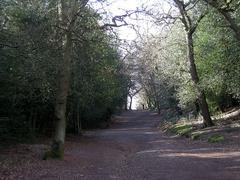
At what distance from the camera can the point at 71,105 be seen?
30.6 meters

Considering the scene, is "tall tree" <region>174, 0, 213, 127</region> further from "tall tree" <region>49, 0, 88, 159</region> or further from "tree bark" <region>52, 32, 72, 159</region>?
"tree bark" <region>52, 32, 72, 159</region>

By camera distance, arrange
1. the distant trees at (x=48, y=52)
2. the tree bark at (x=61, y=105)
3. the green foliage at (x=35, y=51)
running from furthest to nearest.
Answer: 1. the tree bark at (x=61, y=105)
2. the distant trees at (x=48, y=52)
3. the green foliage at (x=35, y=51)

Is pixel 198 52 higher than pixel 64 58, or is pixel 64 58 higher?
pixel 198 52

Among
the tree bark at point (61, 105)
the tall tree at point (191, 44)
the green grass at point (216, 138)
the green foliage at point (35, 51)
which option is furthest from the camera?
the tall tree at point (191, 44)

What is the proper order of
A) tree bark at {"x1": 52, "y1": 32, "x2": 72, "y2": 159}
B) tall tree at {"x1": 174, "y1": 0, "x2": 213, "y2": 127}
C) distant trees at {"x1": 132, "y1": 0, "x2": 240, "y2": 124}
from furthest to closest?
tall tree at {"x1": 174, "y1": 0, "x2": 213, "y2": 127} < distant trees at {"x1": 132, "y1": 0, "x2": 240, "y2": 124} < tree bark at {"x1": 52, "y1": 32, "x2": 72, "y2": 159}

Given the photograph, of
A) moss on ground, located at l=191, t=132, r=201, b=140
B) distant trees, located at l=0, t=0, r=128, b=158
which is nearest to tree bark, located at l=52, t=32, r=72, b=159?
distant trees, located at l=0, t=0, r=128, b=158

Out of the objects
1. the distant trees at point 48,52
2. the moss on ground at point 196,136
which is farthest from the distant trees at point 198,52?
the distant trees at point 48,52

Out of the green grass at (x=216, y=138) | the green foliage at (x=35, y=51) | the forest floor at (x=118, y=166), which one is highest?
the green foliage at (x=35, y=51)

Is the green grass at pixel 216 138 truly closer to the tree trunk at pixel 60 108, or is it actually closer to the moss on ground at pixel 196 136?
the moss on ground at pixel 196 136

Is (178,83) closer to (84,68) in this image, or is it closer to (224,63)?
(224,63)

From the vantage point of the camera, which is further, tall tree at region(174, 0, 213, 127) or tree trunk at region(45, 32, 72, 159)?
tall tree at region(174, 0, 213, 127)

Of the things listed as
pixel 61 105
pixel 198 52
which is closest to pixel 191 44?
pixel 198 52

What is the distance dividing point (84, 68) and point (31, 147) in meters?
5.04

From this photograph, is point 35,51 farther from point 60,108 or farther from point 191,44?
point 191,44
